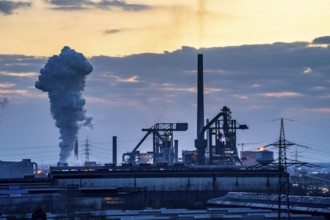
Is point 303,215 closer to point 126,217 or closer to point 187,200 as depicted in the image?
point 126,217

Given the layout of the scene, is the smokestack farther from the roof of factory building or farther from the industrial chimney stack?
the roof of factory building

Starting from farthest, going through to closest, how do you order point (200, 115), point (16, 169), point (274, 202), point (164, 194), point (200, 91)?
1. point (16, 169)
2. point (200, 115)
3. point (200, 91)
4. point (164, 194)
5. point (274, 202)

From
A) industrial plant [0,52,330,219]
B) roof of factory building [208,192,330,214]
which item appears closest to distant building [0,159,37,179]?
industrial plant [0,52,330,219]

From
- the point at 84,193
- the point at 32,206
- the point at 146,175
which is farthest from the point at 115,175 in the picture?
the point at 32,206

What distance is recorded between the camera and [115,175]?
105m

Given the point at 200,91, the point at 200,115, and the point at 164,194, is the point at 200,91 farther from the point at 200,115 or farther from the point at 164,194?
the point at 164,194

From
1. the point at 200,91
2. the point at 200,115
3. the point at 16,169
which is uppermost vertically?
the point at 200,91

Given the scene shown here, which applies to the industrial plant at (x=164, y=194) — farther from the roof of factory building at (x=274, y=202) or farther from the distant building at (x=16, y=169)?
the distant building at (x=16, y=169)

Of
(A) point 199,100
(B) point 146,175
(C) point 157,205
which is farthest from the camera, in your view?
(A) point 199,100

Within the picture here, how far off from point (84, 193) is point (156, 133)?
369 feet

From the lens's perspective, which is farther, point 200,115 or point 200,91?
point 200,115

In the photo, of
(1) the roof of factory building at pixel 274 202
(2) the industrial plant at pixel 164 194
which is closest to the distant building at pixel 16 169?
(2) the industrial plant at pixel 164 194

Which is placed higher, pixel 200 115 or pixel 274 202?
pixel 200 115

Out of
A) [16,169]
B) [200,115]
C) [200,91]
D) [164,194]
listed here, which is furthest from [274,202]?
[16,169]
